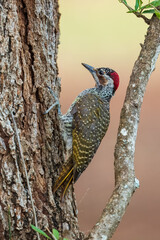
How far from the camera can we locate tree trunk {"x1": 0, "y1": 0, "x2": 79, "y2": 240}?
204 cm

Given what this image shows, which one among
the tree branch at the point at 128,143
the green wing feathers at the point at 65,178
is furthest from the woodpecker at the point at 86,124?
the tree branch at the point at 128,143

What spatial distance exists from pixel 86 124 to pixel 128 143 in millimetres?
500

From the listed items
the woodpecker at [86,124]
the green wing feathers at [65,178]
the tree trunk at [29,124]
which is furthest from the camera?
the woodpecker at [86,124]

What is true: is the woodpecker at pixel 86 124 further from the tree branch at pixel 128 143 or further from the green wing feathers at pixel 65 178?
the tree branch at pixel 128 143

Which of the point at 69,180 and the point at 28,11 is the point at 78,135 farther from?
the point at 28,11

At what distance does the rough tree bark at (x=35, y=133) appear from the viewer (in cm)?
205

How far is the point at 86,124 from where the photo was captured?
280 centimetres

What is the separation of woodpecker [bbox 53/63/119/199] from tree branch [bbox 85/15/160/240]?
295 mm

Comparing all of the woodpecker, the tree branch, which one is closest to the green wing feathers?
the woodpecker

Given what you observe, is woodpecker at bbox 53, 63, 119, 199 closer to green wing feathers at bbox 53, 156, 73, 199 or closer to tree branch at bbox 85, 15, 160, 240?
green wing feathers at bbox 53, 156, 73, 199

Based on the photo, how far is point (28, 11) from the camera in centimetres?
222

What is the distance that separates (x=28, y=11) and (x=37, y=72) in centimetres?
34

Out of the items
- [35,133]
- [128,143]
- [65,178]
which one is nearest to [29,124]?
[35,133]

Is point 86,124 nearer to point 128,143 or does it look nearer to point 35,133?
point 128,143
